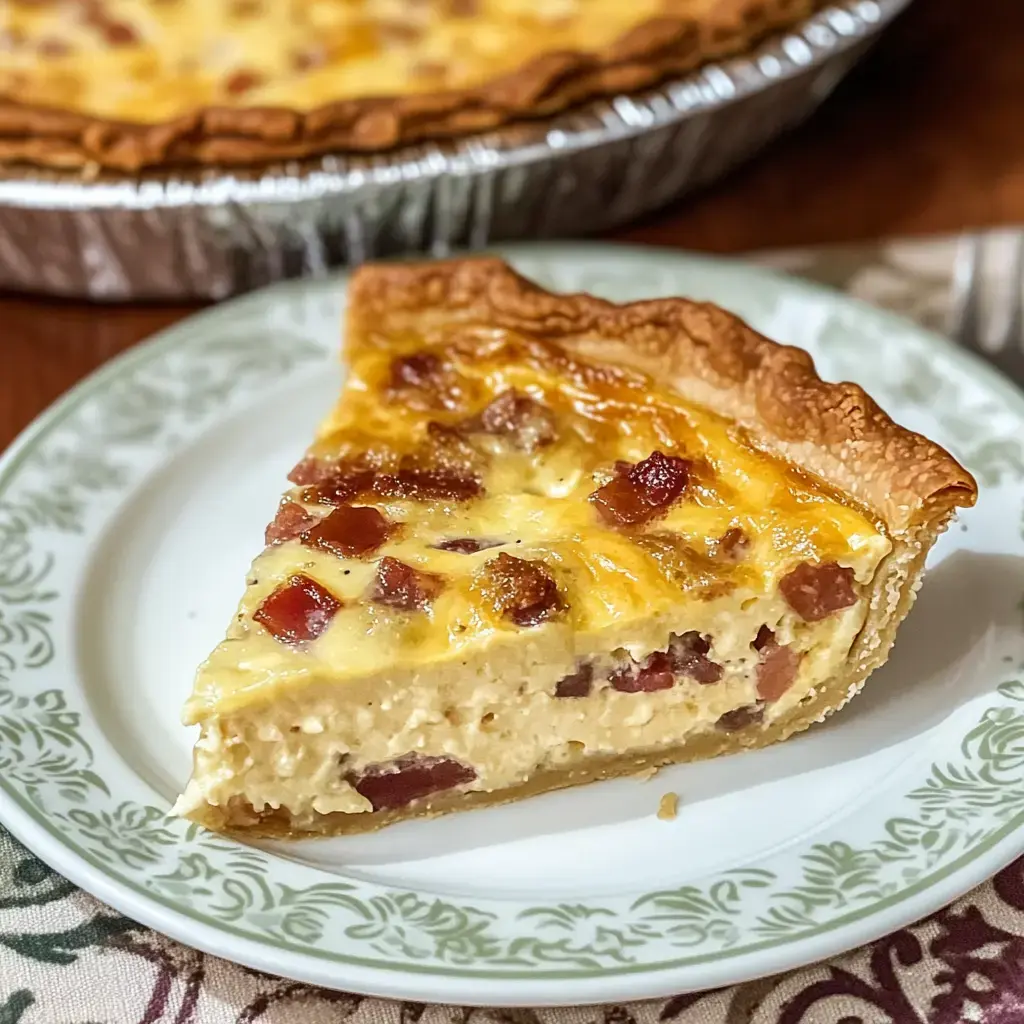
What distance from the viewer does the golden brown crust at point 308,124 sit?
2.98m

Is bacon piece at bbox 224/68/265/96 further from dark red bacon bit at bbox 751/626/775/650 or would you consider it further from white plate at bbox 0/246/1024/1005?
dark red bacon bit at bbox 751/626/775/650

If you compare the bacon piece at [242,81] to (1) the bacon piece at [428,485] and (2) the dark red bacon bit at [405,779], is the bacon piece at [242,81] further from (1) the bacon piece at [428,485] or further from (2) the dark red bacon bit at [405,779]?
(2) the dark red bacon bit at [405,779]

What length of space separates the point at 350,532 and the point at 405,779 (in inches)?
16.2

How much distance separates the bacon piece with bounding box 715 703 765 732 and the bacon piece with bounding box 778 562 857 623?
0.20 metres

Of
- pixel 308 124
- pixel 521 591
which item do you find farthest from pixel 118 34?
pixel 521 591

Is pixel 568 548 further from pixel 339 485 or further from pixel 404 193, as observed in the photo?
pixel 404 193

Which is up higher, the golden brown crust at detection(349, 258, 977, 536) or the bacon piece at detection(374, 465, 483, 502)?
the golden brown crust at detection(349, 258, 977, 536)

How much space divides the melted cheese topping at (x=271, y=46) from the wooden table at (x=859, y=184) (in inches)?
20.1

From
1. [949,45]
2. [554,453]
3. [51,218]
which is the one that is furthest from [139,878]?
[949,45]

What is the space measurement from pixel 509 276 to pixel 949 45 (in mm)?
2361

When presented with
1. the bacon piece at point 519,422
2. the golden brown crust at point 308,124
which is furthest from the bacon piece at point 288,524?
the golden brown crust at point 308,124

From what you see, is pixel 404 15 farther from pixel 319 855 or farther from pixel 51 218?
pixel 319 855

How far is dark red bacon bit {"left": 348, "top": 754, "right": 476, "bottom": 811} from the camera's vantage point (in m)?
2.10

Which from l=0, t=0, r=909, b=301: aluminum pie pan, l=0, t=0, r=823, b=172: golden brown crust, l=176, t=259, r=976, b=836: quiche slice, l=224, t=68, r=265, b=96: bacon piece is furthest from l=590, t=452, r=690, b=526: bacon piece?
l=224, t=68, r=265, b=96: bacon piece
